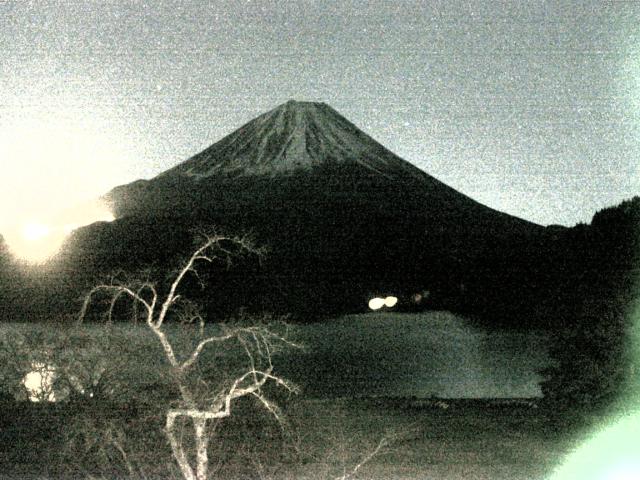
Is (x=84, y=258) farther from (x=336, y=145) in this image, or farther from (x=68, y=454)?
(x=68, y=454)

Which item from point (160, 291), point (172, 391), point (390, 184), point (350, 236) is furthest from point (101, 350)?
point (390, 184)

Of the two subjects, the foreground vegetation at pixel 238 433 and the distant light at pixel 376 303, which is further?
the distant light at pixel 376 303

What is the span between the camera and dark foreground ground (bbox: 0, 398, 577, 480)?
38.5 feet

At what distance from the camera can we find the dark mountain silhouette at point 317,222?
84000 millimetres

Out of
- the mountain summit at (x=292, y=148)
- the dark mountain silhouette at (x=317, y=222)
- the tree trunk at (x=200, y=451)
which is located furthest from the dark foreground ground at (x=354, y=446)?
the mountain summit at (x=292, y=148)

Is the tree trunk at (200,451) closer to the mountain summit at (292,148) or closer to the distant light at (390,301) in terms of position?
the distant light at (390,301)

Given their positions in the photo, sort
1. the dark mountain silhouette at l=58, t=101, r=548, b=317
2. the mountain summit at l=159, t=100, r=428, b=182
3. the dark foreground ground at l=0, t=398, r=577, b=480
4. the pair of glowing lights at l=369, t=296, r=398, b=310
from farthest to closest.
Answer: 1. the mountain summit at l=159, t=100, r=428, b=182
2. the dark mountain silhouette at l=58, t=101, r=548, b=317
3. the pair of glowing lights at l=369, t=296, r=398, b=310
4. the dark foreground ground at l=0, t=398, r=577, b=480

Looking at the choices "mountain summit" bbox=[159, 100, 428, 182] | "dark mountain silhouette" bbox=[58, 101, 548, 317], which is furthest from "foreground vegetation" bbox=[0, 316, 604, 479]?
"mountain summit" bbox=[159, 100, 428, 182]

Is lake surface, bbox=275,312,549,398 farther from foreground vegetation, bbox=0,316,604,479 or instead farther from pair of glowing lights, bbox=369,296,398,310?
pair of glowing lights, bbox=369,296,398,310

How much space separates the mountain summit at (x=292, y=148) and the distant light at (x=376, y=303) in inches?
1921

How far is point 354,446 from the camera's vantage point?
13664 mm

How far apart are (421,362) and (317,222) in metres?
76.8

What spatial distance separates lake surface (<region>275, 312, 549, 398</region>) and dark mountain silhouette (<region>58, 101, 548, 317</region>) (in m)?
9.23

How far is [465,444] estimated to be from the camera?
46.1 ft
